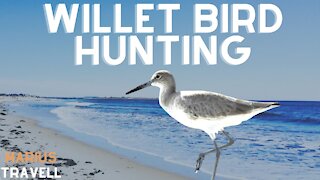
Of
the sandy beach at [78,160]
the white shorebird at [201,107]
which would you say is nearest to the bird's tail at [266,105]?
the white shorebird at [201,107]

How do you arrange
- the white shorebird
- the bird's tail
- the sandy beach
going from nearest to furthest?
the white shorebird < the bird's tail < the sandy beach

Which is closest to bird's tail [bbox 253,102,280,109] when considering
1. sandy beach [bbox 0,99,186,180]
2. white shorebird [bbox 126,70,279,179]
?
white shorebird [bbox 126,70,279,179]

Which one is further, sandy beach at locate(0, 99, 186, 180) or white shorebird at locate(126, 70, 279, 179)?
sandy beach at locate(0, 99, 186, 180)

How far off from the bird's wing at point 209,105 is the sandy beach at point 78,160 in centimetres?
449

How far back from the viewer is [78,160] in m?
9.60

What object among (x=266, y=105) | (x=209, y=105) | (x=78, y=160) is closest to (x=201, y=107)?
(x=209, y=105)

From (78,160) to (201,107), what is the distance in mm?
6225

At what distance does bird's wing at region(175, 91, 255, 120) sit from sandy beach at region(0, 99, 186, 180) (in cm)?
449

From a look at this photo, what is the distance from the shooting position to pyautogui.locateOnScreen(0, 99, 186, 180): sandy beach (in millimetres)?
8352

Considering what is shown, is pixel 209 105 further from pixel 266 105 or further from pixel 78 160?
pixel 78 160

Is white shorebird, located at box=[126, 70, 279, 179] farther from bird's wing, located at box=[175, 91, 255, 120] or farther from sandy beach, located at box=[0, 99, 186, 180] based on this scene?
sandy beach, located at box=[0, 99, 186, 180]

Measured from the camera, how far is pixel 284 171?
9.51m

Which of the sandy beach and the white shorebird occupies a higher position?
the white shorebird

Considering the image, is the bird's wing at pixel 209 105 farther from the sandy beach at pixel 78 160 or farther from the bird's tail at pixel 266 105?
the sandy beach at pixel 78 160
